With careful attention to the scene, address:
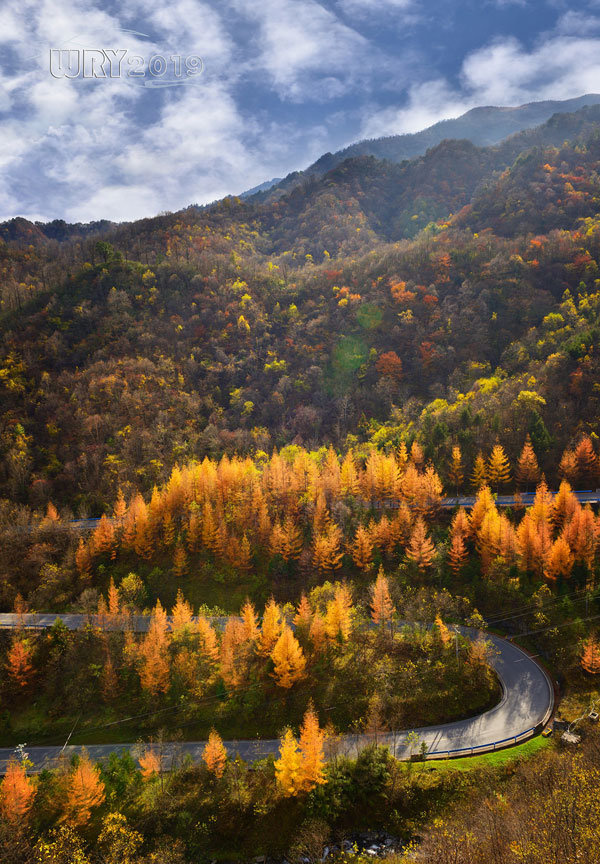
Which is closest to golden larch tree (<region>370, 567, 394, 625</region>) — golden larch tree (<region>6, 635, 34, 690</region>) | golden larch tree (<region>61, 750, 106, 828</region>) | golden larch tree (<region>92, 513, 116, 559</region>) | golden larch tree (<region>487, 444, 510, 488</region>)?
golden larch tree (<region>487, 444, 510, 488</region>)

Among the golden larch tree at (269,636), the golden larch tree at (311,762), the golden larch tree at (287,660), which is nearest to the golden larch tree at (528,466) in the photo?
the golden larch tree at (269,636)

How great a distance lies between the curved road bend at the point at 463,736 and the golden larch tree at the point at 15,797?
628 centimetres

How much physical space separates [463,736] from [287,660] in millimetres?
16634

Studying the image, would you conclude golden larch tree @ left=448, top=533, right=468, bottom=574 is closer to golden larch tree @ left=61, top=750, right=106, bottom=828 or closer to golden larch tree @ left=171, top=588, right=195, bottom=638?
golden larch tree @ left=171, top=588, right=195, bottom=638

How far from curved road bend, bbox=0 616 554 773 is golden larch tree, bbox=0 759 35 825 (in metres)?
6.28

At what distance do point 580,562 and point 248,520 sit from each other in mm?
42724

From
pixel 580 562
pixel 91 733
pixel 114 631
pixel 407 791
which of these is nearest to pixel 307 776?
pixel 407 791

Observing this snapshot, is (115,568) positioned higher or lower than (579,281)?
lower

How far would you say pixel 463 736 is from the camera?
40.1 meters

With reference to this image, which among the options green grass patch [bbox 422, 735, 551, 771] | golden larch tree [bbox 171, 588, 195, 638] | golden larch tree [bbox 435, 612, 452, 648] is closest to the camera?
green grass patch [bbox 422, 735, 551, 771]

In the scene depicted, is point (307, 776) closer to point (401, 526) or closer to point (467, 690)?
point (467, 690)

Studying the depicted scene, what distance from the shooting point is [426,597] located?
2095 inches

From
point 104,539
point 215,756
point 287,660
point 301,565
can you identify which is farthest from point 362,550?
point 104,539

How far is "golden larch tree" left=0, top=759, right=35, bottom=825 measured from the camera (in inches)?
1373
